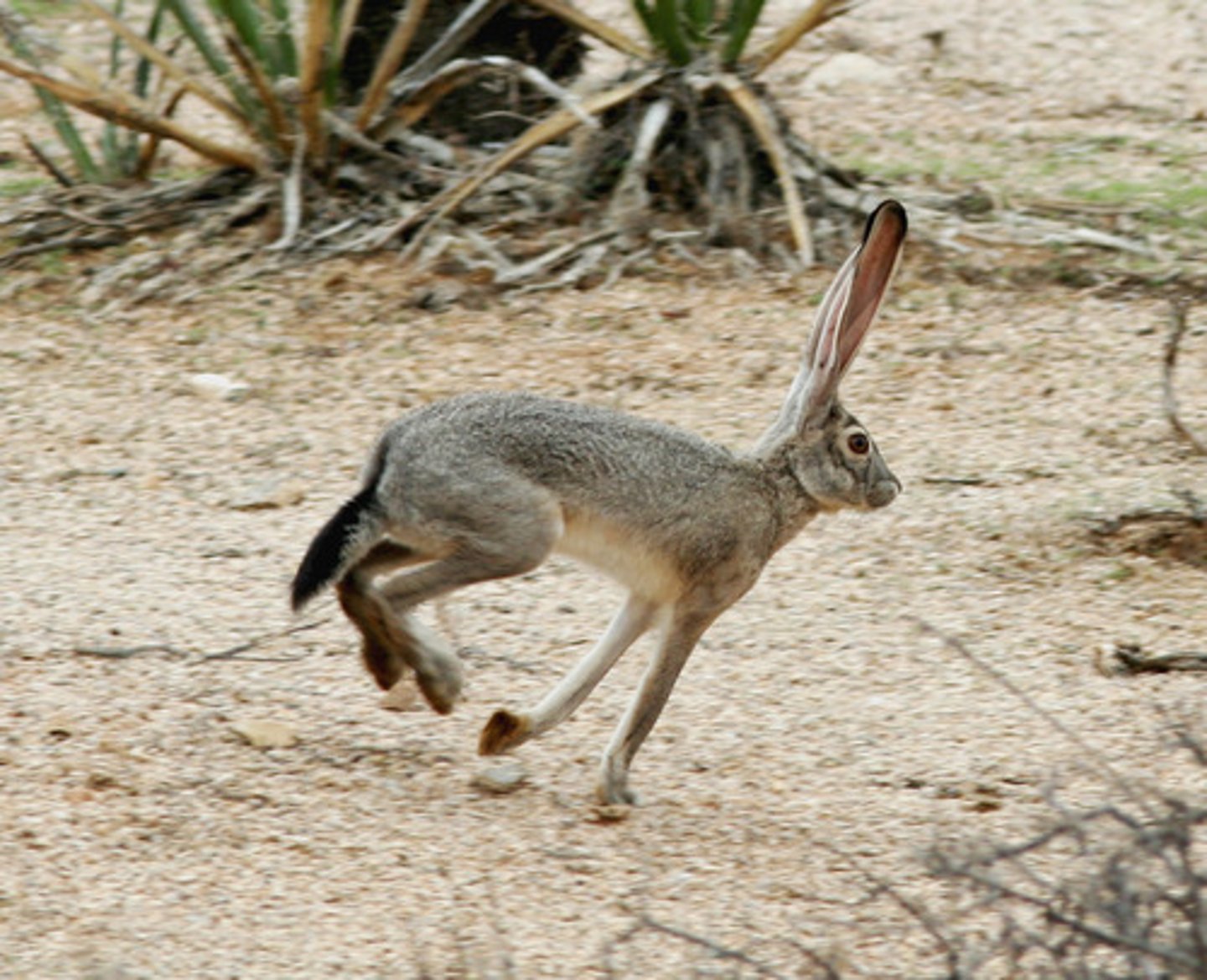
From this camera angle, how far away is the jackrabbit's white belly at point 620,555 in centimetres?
568

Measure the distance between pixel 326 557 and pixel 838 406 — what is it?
1631 millimetres

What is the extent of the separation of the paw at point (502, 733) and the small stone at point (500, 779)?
0.05 meters

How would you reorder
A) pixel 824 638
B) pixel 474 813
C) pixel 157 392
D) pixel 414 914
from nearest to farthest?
pixel 414 914 → pixel 474 813 → pixel 824 638 → pixel 157 392

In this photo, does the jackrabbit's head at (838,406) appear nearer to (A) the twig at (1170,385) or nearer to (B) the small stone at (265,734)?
(A) the twig at (1170,385)

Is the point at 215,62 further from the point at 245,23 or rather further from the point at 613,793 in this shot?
the point at 613,793

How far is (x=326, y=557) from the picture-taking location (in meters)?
5.30

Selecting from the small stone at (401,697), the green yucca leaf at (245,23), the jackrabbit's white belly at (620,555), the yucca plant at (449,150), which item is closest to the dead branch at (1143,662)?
the jackrabbit's white belly at (620,555)

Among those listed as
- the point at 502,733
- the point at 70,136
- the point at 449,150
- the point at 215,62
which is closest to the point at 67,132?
the point at 70,136

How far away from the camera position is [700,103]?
9.58 metres

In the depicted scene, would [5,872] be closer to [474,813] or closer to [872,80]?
[474,813]

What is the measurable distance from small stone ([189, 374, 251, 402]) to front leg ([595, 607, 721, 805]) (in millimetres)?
3102

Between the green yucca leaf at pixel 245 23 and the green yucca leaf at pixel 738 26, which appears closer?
the green yucca leaf at pixel 245 23

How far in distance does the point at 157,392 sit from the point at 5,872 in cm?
382

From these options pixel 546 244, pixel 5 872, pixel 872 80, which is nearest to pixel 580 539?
pixel 5 872
